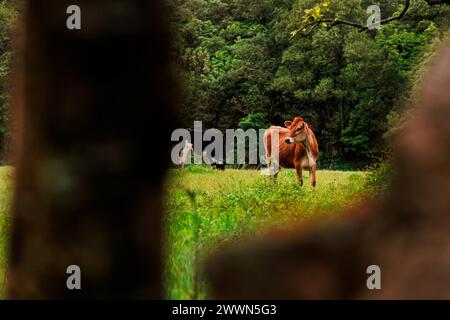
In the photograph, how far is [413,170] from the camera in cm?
83

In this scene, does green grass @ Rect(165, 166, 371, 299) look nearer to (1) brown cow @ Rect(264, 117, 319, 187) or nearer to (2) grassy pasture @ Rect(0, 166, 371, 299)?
(2) grassy pasture @ Rect(0, 166, 371, 299)

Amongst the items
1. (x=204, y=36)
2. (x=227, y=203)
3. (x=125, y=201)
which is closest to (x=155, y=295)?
(x=125, y=201)

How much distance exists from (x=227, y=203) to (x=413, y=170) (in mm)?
8380

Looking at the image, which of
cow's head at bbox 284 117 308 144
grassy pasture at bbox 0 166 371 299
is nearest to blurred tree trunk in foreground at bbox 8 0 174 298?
grassy pasture at bbox 0 166 371 299

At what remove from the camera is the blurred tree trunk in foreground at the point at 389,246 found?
2.67ft

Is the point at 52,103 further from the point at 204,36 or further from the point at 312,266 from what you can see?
the point at 204,36

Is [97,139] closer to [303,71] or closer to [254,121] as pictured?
[254,121]

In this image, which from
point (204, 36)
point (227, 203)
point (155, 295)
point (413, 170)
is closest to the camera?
point (413, 170)

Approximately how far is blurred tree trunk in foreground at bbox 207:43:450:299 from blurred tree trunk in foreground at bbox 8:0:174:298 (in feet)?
0.39

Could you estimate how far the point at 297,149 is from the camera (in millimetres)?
17609

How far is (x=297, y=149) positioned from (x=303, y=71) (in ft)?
69.9

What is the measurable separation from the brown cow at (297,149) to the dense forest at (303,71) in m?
15.0

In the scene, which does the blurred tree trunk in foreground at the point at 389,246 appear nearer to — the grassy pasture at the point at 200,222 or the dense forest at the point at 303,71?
the grassy pasture at the point at 200,222

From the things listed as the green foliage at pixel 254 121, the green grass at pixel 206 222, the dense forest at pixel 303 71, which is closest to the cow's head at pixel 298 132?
the green grass at pixel 206 222
